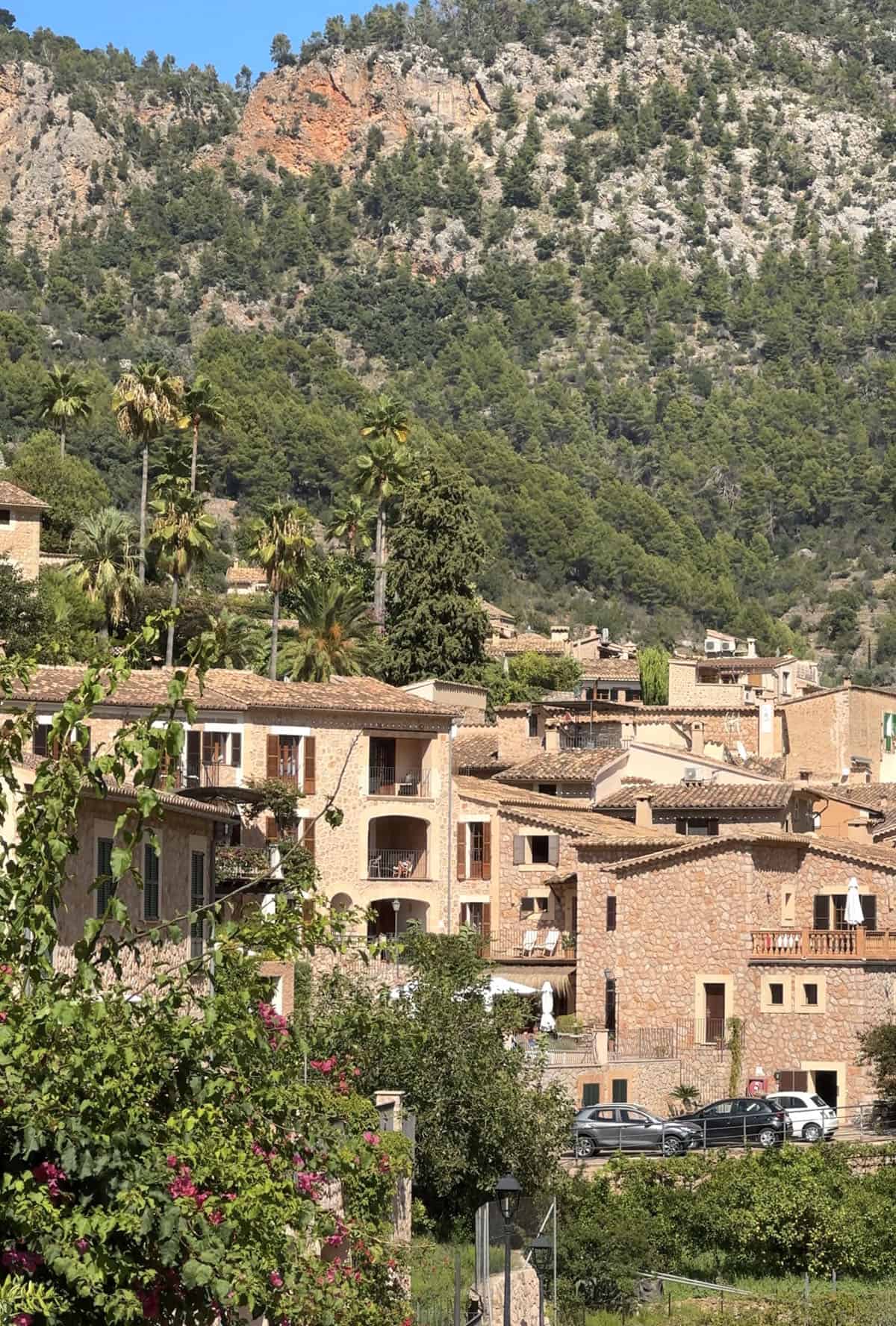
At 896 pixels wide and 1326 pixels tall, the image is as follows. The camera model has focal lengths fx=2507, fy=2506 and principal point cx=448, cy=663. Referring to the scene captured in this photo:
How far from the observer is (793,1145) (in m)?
48.9

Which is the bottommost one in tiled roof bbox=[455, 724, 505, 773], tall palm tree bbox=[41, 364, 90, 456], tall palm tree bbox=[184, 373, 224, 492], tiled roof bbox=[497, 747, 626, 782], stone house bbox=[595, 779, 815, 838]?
stone house bbox=[595, 779, 815, 838]

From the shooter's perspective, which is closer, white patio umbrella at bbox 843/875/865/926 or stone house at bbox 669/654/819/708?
white patio umbrella at bbox 843/875/865/926

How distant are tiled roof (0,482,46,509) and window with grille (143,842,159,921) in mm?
61558

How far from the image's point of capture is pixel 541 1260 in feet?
137

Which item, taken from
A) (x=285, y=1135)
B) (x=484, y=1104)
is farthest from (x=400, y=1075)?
(x=285, y=1135)

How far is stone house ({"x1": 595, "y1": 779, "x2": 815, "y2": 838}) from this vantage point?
6097 centimetres

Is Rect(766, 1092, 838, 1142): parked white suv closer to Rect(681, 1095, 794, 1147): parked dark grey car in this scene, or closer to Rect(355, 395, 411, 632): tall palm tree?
Rect(681, 1095, 794, 1147): parked dark grey car

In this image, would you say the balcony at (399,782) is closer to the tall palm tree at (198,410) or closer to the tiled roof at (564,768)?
the tiled roof at (564,768)

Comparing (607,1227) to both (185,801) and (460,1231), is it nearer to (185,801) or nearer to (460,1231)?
(460,1231)

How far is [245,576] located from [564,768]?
6488cm

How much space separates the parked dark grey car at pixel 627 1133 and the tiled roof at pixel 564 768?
2112cm

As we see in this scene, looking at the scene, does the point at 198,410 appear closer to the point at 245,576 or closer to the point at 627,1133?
the point at 245,576

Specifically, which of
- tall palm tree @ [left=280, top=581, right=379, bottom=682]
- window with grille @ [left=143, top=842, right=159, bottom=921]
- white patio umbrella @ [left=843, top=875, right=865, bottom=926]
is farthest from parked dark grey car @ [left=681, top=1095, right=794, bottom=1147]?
tall palm tree @ [left=280, top=581, right=379, bottom=682]

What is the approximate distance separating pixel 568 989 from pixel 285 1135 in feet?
139
